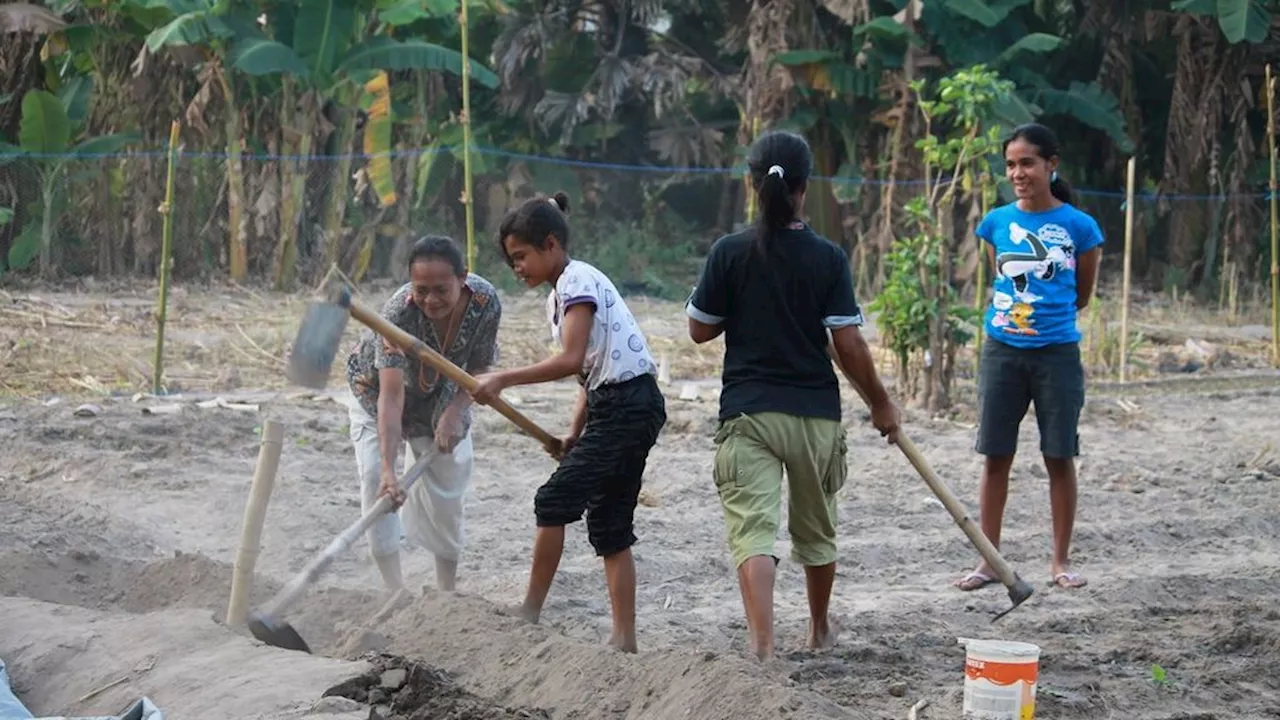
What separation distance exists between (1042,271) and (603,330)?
6.88 ft

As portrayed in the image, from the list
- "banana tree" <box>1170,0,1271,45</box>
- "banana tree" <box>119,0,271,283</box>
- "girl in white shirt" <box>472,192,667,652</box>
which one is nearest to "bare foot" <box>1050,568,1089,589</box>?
"girl in white shirt" <box>472,192,667,652</box>

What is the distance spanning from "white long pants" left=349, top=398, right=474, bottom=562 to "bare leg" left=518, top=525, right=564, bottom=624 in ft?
2.82

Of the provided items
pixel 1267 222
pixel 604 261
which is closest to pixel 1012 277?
pixel 604 261

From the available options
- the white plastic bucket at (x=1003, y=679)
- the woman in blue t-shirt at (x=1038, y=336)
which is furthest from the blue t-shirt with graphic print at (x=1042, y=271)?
A: the white plastic bucket at (x=1003, y=679)

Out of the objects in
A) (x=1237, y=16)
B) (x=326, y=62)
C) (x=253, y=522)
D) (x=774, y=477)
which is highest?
(x=1237, y=16)

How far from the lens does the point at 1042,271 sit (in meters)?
6.44

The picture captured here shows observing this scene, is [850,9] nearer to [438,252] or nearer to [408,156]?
[408,156]

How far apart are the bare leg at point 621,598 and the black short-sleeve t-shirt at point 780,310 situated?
0.63 m

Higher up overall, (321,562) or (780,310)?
(780,310)

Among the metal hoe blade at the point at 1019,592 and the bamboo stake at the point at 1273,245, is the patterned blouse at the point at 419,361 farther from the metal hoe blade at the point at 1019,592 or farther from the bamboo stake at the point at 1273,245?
the bamboo stake at the point at 1273,245

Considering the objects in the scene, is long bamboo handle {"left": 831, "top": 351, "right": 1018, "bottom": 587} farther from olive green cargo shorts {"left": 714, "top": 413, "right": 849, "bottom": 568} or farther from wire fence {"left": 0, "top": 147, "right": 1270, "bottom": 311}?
wire fence {"left": 0, "top": 147, "right": 1270, "bottom": 311}

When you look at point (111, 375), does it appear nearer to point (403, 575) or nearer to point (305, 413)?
point (305, 413)

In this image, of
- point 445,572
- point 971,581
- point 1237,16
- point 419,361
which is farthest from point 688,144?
point 419,361

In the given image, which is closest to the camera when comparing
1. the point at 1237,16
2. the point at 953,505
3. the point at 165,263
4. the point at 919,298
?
the point at 953,505
